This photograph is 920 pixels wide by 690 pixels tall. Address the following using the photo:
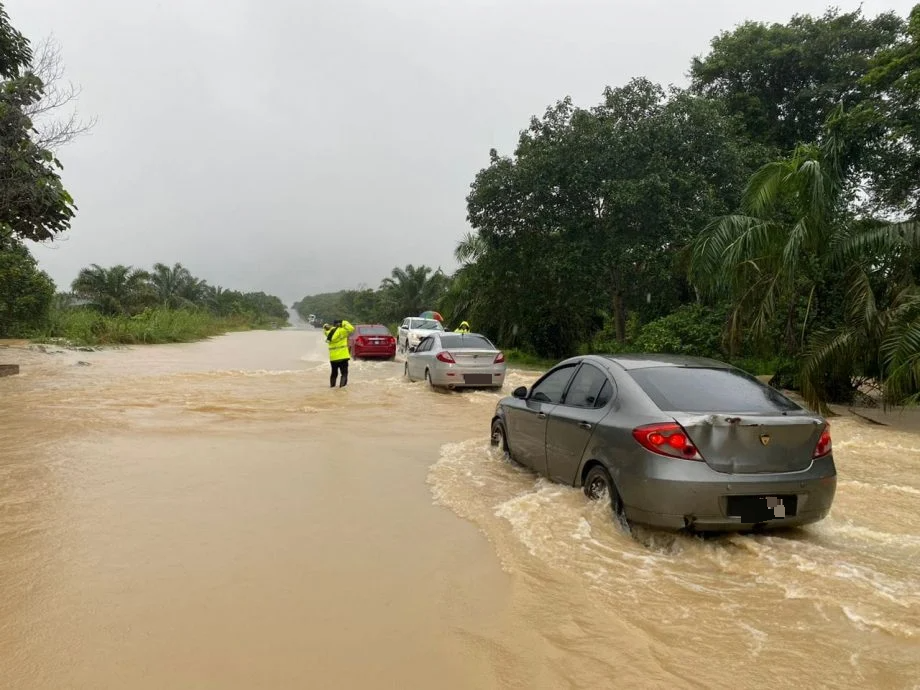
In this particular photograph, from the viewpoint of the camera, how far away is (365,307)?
75188 millimetres

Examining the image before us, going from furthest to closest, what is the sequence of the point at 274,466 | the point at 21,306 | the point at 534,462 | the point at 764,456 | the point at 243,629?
the point at 21,306, the point at 274,466, the point at 534,462, the point at 764,456, the point at 243,629

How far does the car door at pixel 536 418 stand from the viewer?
6055 millimetres

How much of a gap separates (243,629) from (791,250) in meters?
10.9

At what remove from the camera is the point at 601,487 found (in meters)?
4.96

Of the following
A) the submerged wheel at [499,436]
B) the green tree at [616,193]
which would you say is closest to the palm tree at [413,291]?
the green tree at [616,193]

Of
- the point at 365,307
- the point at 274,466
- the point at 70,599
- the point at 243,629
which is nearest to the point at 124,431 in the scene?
the point at 274,466

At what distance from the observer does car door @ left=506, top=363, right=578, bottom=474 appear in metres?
6.05

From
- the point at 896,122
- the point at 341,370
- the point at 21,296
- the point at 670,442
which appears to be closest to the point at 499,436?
the point at 670,442

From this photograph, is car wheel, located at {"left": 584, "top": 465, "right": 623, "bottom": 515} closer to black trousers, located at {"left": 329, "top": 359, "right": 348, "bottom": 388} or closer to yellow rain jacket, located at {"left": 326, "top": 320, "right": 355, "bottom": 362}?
yellow rain jacket, located at {"left": 326, "top": 320, "right": 355, "bottom": 362}

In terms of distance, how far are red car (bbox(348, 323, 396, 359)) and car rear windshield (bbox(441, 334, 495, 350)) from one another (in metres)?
9.15

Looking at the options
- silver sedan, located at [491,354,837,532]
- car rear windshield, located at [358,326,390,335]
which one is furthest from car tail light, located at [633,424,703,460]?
car rear windshield, located at [358,326,390,335]

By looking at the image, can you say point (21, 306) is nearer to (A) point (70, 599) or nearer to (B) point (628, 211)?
(B) point (628, 211)

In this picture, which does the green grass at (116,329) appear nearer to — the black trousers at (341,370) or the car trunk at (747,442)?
the black trousers at (341,370)

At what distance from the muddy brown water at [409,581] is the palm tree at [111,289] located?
36.2 metres
